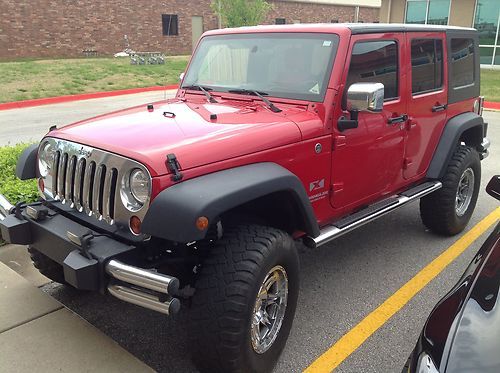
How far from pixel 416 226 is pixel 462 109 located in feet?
4.33

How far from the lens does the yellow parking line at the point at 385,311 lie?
119 inches

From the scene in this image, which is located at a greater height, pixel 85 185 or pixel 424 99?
pixel 424 99

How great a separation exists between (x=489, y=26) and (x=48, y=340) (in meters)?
23.4

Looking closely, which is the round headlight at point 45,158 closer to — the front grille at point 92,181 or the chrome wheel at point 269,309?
the front grille at point 92,181

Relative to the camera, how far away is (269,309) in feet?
9.75

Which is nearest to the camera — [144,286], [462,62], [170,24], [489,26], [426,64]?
[144,286]

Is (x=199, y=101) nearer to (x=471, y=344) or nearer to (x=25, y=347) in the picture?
(x=25, y=347)

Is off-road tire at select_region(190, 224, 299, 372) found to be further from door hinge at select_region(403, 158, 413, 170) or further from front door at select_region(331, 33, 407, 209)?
door hinge at select_region(403, 158, 413, 170)

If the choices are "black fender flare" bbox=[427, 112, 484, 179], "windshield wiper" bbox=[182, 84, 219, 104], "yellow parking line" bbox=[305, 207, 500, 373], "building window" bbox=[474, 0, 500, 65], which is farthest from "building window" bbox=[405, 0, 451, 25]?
"windshield wiper" bbox=[182, 84, 219, 104]

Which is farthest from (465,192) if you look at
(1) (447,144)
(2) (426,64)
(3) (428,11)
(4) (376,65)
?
(3) (428,11)

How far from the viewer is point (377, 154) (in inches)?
149

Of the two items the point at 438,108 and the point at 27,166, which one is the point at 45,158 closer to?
the point at 27,166

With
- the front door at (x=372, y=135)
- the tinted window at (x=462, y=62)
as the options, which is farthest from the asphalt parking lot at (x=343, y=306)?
the tinted window at (x=462, y=62)

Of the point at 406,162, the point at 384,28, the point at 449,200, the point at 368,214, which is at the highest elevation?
the point at 384,28
